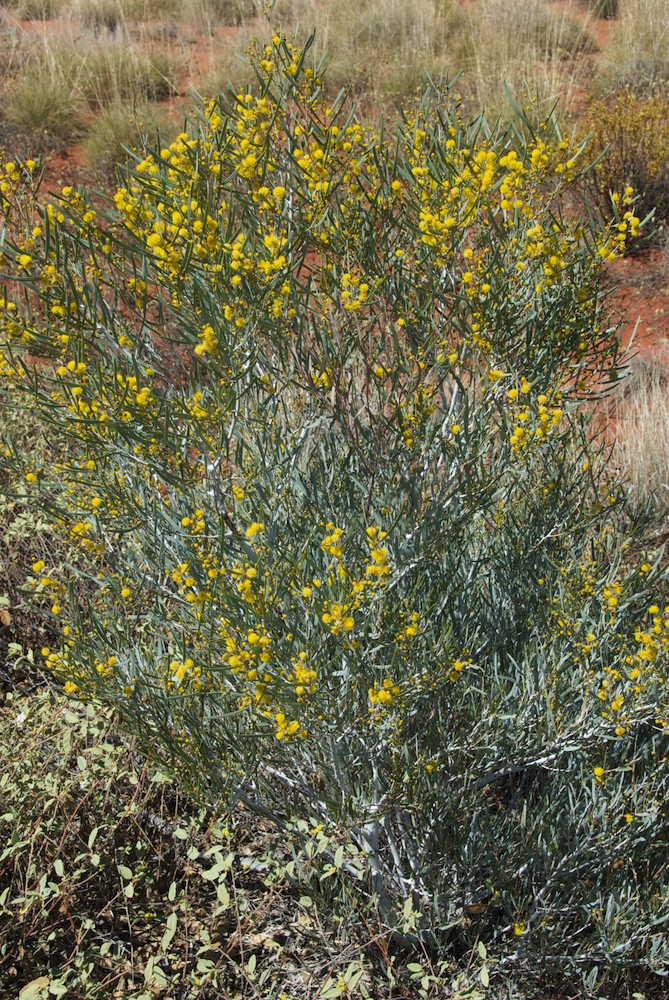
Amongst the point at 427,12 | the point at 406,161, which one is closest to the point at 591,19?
the point at 427,12

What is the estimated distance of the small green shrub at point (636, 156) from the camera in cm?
652

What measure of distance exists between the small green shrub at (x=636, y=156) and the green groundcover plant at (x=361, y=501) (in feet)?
15.9

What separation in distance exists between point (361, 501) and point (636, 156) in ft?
18.2

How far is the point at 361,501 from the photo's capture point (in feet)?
7.18

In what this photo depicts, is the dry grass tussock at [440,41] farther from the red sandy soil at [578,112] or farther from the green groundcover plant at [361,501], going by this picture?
the green groundcover plant at [361,501]

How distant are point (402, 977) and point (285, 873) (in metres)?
0.41

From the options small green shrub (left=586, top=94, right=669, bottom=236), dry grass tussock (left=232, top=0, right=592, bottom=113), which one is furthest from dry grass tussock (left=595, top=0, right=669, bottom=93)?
small green shrub (left=586, top=94, right=669, bottom=236)

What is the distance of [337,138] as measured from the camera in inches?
77.7

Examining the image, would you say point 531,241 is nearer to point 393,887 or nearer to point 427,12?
point 393,887

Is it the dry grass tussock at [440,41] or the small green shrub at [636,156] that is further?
the dry grass tussock at [440,41]

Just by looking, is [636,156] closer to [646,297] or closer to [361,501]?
[646,297]

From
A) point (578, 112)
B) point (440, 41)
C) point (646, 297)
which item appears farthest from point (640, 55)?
point (646, 297)

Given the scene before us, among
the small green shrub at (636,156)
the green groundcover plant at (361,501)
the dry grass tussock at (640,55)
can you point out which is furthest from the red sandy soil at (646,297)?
Answer: the green groundcover plant at (361,501)

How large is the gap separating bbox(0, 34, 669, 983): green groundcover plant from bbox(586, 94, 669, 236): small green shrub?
4.85m
